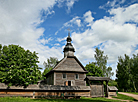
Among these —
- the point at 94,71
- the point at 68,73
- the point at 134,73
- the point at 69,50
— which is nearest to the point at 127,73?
the point at 134,73

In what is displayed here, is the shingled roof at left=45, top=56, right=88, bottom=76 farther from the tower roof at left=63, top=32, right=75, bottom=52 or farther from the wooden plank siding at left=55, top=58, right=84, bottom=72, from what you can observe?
the tower roof at left=63, top=32, right=75, bottom=52

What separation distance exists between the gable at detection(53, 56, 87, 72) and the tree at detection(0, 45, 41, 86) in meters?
6.90

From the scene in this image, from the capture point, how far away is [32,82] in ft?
72.0

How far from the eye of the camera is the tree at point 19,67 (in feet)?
67.7

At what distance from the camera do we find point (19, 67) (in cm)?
2164

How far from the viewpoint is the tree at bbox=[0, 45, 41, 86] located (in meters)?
20.6

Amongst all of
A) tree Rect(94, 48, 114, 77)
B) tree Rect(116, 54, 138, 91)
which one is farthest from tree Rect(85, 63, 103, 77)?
tree Rect(116, 54, 138, 91)

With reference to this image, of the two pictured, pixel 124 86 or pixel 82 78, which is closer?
pixel 82 78

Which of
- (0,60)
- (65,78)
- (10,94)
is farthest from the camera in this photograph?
(65,78)

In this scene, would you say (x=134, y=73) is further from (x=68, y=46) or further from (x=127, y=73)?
(x=68, y=46)

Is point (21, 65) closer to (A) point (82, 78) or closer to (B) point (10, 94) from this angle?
(B) point (10, 94)

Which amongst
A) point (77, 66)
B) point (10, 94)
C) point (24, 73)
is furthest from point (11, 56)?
point (77, 66)

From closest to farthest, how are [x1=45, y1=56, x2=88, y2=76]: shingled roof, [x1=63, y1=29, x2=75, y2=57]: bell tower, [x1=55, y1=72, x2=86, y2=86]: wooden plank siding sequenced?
[x1=55, y1=72, x2=86, y2=86]: wooden plank siding, [x1=45, y1=56, x2=88, y2=76]: shingled roof, [x1=63, y1=29, x2=75, y2=57]: bell tower

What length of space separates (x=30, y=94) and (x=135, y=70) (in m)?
41.9
